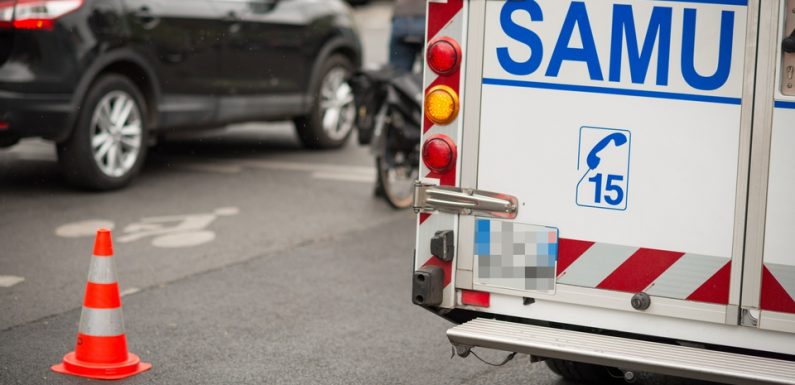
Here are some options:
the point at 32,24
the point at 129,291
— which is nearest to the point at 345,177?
the point at 32,24

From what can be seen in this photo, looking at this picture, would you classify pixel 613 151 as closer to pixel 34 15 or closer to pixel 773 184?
pixel 773 184

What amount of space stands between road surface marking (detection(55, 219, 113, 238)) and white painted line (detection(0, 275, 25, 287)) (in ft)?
3.34

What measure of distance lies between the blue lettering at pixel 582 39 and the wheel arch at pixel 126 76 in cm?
542

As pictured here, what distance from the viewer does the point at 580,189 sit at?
4.59m

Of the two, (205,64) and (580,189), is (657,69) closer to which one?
(580,189)

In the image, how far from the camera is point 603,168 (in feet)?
14.9

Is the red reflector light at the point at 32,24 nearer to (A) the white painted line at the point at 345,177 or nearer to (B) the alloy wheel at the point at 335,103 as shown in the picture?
(A) the white painted line at the point at 345,177

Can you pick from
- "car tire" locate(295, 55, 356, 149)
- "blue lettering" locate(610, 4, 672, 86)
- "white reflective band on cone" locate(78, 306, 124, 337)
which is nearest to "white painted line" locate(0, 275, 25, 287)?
"white reflective band on cone" locate(78, 306, 124, 337)

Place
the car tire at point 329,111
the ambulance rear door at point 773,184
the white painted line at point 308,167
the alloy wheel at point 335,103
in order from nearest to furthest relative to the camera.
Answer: the ambulance rear door at point 773,184 < the white painted line at point 308,167 < the car tire at point 329,111 < the alloy wheel at point 335,103

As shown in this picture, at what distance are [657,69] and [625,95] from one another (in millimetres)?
150

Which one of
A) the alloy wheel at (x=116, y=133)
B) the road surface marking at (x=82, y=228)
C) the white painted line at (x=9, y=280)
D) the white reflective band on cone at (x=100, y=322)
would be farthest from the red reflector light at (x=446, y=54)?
the alloy wheel at (x=116, y=133)

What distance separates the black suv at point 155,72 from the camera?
29.1ft

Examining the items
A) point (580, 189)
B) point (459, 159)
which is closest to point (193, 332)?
point (459, 159)

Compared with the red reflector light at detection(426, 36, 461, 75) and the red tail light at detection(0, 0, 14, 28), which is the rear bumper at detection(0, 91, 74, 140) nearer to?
the red tail light at detection(0, 0, 14, 28)
